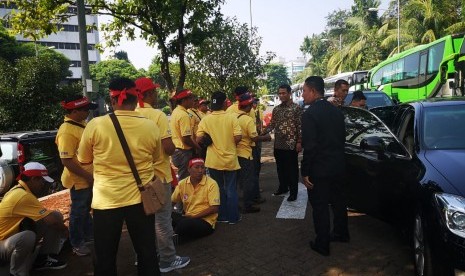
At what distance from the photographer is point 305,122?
4082mm

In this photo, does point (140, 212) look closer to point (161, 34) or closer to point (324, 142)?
point (324, 142)

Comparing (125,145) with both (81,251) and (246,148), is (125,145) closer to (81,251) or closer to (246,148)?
(81,251)

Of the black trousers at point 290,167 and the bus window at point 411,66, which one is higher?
the bus window at point 411,66

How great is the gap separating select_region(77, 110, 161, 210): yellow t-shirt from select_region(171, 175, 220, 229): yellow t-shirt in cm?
206

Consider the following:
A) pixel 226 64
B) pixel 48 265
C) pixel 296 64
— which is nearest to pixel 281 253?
pixel 48 265

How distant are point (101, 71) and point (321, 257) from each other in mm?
66238

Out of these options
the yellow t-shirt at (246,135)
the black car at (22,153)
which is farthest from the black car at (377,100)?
the black car at (22,153)

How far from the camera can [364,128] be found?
510 centimetres

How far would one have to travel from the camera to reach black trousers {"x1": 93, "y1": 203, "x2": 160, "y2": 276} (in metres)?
2.83

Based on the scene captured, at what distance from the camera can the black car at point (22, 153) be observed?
22.5 ft

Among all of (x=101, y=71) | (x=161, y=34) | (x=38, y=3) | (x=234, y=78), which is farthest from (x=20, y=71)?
(x=101, y=71)

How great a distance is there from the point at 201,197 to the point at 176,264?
3.77 feet

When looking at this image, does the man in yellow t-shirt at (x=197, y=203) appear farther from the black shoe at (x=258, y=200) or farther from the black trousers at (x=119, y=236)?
the black trousers at (x=119, y=236)

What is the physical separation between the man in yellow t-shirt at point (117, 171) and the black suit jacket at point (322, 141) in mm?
1729
